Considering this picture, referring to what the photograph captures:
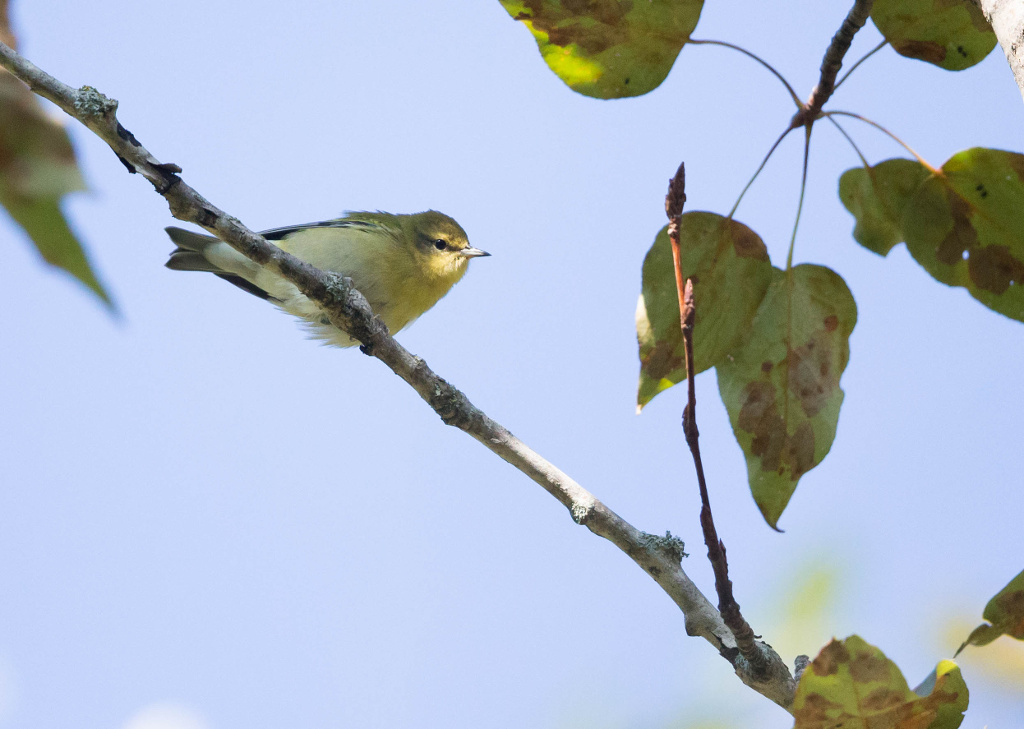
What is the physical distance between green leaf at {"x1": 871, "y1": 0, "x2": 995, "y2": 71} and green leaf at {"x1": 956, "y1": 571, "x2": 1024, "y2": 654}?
1194 millimetres

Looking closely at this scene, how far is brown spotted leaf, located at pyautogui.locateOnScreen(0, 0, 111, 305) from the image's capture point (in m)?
0.56

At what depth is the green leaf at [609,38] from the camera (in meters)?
2.02

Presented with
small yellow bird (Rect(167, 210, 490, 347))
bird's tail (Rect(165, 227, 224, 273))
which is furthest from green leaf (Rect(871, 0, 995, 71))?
bird's tail (Rect(165, 227, 224, 273))

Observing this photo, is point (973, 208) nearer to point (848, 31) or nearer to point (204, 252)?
point (848, 31)

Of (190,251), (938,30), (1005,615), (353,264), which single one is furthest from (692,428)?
(190,251)

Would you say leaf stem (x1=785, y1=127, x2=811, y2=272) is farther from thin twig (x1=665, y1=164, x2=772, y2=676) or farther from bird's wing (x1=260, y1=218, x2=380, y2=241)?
bird's wing (x1=260, y1=218, x2=380, y2=241)

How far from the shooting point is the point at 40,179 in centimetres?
58

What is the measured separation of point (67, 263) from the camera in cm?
56

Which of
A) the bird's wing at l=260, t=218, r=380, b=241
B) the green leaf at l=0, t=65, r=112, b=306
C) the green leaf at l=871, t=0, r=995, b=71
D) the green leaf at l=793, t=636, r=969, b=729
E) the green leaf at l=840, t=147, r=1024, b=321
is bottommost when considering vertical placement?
the green leaf at l=0, t=65, r=112, b=306

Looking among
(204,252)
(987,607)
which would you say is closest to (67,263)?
(987,607)

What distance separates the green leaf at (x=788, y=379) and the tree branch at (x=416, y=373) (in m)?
0.32

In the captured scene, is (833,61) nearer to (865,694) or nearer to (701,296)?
(701,296)

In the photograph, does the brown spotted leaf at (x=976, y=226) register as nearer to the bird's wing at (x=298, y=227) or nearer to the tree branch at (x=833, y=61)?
Answer: the tree branch at (x=833, y=61)

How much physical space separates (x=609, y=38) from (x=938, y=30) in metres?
0.75
